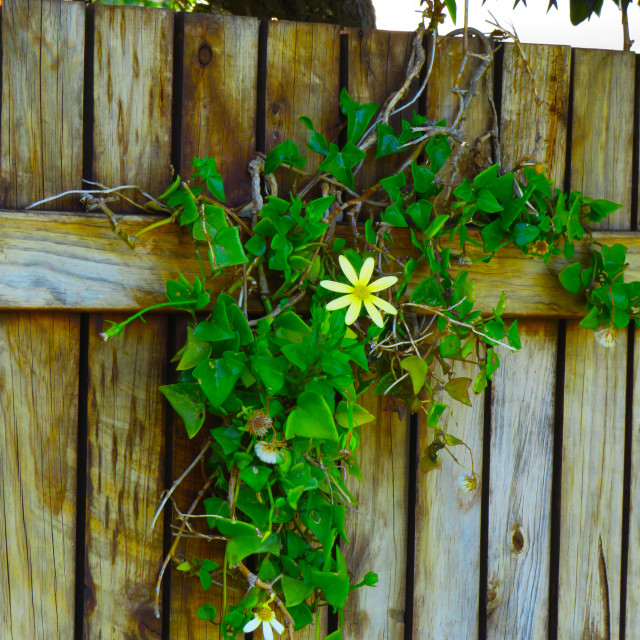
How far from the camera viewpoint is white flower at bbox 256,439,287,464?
100 centimetres

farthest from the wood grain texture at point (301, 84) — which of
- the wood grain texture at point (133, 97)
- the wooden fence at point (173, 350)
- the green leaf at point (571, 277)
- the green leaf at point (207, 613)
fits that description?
the green leaf at point (207, 613)

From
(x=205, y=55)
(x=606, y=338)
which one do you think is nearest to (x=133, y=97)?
(x=205, y=55)

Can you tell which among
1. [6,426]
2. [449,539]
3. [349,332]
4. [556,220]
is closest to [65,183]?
[6,426]

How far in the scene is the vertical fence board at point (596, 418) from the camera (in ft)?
4.39

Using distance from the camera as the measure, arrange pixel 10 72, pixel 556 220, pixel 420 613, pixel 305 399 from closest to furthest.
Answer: pixel 305 399 → pixel 10 72 → pixel 556 220 → pixel 420 613

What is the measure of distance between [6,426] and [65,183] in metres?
0.43

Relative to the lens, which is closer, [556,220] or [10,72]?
[10,72]

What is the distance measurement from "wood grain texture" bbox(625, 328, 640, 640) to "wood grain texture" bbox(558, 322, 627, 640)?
0.10ft

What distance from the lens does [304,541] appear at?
3.74ft

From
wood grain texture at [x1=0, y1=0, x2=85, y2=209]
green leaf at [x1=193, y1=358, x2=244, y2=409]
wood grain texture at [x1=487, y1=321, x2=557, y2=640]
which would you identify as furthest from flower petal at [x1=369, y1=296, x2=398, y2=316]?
wood grain texture at [x1=0, y1=0, x2=85, y2=209]

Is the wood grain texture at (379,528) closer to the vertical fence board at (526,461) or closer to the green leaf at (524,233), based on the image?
the vertical fence board at (526,461)

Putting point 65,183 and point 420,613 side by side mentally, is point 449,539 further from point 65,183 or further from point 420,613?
point 65,183

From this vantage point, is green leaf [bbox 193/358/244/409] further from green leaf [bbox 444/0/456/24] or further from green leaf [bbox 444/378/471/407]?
green leaf [bbox 444/0/456/24]

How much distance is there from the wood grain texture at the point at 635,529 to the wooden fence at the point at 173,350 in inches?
0.4
